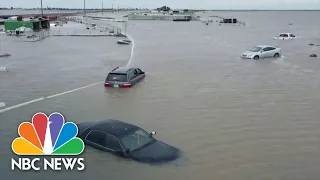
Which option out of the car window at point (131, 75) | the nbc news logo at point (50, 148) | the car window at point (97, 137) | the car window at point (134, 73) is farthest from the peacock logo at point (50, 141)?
the car window at point (134, 73)

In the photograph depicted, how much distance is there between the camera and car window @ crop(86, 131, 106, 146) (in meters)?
12.0

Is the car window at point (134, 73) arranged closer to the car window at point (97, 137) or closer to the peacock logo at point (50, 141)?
the car window at point (97, 137)

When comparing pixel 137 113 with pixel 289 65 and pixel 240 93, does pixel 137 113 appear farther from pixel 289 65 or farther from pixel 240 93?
pixel 289 65

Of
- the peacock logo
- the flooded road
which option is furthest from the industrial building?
the peacock logo

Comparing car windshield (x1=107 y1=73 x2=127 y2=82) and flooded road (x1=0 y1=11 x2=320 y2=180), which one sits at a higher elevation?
car windshield (x1=107 y1=73 x2=127 y2=82)

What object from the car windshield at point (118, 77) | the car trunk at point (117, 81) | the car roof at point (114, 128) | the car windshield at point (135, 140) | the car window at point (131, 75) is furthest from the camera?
the car window at point (131, 75)

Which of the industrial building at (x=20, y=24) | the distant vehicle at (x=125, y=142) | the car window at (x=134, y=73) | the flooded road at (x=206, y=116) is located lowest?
the flooded road at (x=206, y=116)

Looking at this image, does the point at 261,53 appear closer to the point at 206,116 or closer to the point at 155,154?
the point at 206,116

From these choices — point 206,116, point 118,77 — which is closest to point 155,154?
point 206,116

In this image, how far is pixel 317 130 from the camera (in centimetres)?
1558

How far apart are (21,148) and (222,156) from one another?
20.7 ft

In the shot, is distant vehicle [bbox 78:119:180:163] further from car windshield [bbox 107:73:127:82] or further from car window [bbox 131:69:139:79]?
car window [bbox 131:69:139:79]

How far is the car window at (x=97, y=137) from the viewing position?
39.3 ft

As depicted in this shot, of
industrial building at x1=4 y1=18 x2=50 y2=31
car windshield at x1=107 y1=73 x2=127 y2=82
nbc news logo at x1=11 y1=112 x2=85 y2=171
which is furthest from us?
industrial building at x1=4 y1=18 x2=50 y2=31
